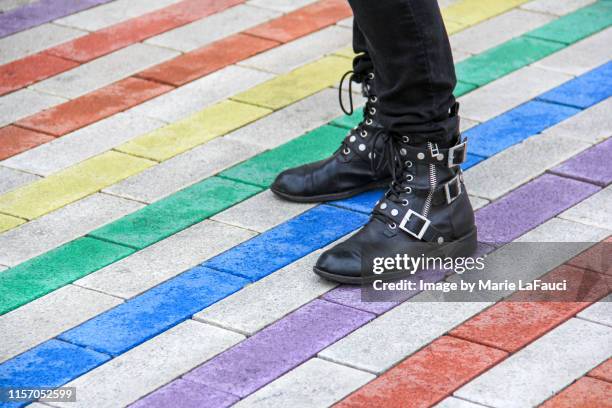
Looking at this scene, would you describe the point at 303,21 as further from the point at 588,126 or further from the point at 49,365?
the point at 49,365

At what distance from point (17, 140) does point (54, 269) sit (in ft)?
3.07

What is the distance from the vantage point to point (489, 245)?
11.5ft

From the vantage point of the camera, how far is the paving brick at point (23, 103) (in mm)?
4438

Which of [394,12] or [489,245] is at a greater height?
[394,12]

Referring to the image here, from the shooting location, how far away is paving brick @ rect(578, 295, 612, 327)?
3.11m

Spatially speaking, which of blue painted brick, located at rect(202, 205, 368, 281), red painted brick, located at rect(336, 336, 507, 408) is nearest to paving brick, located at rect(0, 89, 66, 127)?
blue painted brick, located at rect(202, 205, 368, 281)

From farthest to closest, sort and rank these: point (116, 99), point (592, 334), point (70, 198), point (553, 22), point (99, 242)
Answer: point (553, 22), point (116, 99), point (70, 198), point (99, 242), point (592, 334)

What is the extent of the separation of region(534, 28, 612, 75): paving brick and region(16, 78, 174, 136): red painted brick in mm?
1427

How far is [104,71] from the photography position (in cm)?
479

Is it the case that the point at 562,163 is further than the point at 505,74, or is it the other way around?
the point at 505,74

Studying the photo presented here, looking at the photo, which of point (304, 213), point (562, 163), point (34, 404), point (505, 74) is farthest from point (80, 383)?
point (505, 74)

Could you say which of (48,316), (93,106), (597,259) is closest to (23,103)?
(93,106)

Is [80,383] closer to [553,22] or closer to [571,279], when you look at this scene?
[571,279]

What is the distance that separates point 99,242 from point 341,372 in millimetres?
976
